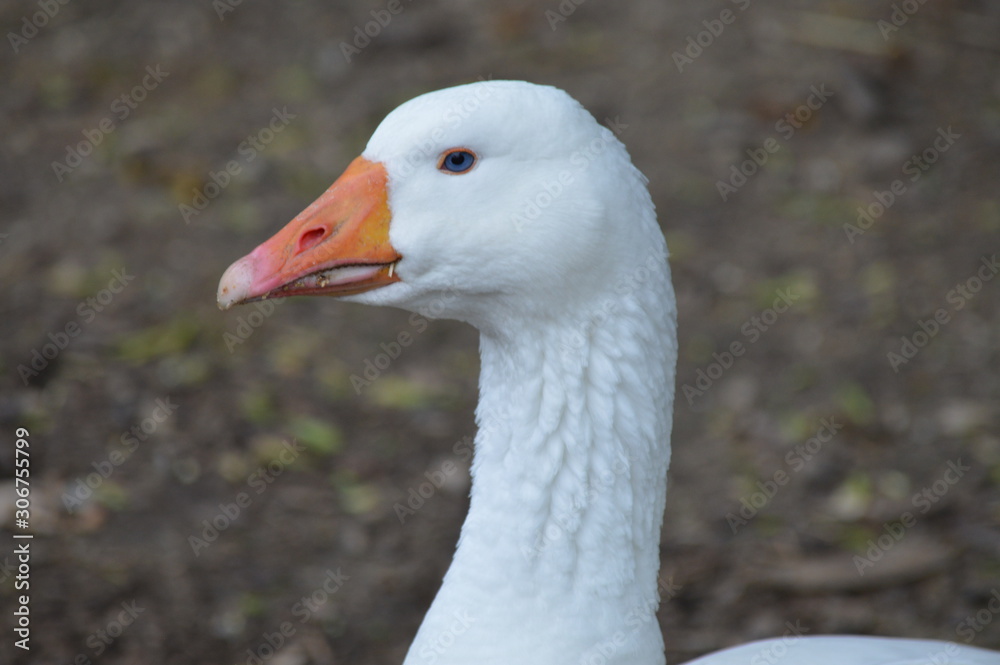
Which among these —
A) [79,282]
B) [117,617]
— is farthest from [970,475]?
[79,282]

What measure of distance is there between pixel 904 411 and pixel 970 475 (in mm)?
437

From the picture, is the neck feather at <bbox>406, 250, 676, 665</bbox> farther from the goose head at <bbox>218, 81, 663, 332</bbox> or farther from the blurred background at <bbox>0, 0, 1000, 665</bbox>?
the blurred background at <bbox>0, 0, 1000, 665</bbox>

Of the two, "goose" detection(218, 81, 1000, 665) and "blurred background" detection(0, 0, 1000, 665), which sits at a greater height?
"goose" detection(218, 81, 1000, 665)

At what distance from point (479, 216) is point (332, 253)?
317 millimetres

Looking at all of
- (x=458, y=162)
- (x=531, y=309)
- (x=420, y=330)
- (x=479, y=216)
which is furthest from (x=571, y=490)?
(x=420, y=330)

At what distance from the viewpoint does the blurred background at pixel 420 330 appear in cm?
378

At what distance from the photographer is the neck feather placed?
2.27 m

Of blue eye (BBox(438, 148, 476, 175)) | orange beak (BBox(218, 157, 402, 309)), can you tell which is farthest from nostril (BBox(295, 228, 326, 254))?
blue eye (BBox(438, 148, 476, 175))

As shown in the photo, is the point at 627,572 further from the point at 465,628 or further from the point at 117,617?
the point at 117,617

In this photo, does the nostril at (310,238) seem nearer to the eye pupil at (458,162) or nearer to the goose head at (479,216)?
the goose head at (479,216)

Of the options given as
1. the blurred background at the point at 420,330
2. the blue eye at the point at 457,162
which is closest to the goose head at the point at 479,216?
the blue eye at the point at 457,162

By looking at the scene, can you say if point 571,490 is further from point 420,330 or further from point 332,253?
point 420,330

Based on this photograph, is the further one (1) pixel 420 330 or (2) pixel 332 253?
(1) pixel 420 330

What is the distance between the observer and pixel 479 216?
2.21 m
